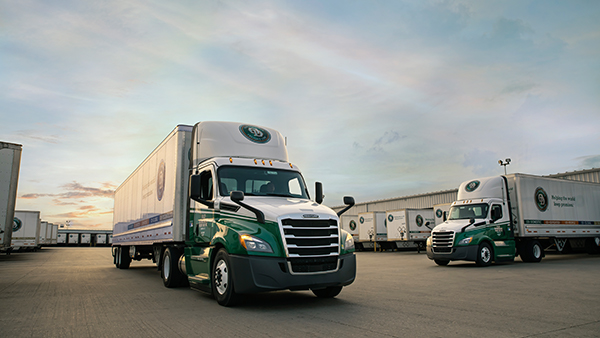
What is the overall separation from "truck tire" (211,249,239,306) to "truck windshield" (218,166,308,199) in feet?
4.36

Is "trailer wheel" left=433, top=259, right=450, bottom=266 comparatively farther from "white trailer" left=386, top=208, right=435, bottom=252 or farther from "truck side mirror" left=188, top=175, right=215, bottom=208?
"white trailer" left=386, top=208, right=435, bottom=252

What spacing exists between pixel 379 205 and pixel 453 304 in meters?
50.2

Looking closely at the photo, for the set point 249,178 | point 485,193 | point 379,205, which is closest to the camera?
point 249,178

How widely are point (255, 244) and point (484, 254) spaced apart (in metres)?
13.2

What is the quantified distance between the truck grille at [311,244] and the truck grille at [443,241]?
35.9 ft

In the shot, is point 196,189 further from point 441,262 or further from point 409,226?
point 409,226

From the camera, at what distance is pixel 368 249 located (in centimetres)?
3928

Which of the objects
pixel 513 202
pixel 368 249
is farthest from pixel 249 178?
pixel 368 249

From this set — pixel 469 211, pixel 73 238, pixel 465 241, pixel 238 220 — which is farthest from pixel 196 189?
pixel 73 238

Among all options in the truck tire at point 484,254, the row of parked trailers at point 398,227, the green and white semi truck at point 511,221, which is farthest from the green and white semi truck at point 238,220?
the row of parked trailers at point 398,227

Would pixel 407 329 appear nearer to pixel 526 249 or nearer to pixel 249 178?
pixel 249 178

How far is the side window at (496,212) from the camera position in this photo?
17344mm

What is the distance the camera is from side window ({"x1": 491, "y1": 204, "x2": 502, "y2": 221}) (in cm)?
1734

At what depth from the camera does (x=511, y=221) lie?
59.5 ft
